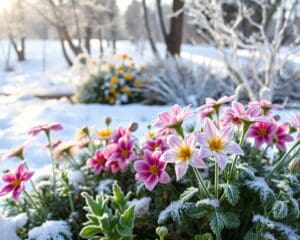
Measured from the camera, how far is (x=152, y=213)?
1673 millimetres

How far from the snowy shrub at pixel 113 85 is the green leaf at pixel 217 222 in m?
4.88

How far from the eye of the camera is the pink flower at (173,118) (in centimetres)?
136

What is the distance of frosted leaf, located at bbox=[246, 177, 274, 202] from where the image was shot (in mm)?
1428

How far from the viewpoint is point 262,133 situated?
1773 millimetres

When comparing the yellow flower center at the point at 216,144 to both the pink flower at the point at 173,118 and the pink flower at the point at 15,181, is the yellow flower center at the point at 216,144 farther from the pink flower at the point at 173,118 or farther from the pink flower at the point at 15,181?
the pink flower at the point at 15,181

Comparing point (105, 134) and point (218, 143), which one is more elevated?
point (218, 143)

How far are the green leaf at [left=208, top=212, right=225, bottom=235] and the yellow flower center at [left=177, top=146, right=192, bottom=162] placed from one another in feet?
0.60

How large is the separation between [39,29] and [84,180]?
45.0 metres

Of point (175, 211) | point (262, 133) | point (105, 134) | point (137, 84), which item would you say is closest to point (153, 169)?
point (175, 211)

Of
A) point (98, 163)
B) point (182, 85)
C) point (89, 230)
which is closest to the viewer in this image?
point (89, 230)

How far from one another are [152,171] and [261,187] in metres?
0.37

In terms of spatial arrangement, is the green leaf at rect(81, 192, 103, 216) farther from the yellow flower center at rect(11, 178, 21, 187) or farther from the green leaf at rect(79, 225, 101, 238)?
the yellow flower center at rect(11, 178, 21, 187)

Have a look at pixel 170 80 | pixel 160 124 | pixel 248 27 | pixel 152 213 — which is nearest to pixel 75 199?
pixel 152 213

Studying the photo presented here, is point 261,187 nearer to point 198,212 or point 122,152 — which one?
point 198,212
